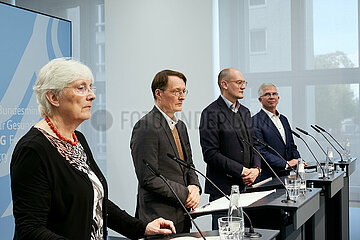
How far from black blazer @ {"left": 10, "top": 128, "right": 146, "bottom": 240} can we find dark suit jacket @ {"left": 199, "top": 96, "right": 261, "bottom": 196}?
1.76 m

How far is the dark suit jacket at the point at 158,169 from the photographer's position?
2.50m

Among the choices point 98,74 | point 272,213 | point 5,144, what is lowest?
point 272,213

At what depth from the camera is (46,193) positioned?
4.93 ft

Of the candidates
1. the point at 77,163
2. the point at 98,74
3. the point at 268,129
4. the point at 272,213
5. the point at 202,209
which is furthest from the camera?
the point at 98,74

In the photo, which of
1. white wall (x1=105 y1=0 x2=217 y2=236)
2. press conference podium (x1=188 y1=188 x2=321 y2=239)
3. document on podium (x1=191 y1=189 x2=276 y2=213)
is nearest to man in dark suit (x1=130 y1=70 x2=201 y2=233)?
document on podium (x1=191 y1=189 x2=276 y2=213)

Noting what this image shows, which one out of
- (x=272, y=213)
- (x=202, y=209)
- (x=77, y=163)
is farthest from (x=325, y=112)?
(x=77, y=163)

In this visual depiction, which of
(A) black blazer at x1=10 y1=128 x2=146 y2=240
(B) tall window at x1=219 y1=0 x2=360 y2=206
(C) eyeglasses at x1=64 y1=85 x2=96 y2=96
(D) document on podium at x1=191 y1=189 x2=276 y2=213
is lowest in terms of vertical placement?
(D) document on podium at x1=191 y1=189 x2=276 y2=213

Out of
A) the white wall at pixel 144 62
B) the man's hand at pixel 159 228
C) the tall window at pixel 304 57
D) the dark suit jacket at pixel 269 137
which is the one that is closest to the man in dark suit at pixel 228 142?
the dark suit jacket at pixel 269 137

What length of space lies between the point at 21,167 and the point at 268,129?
118 inches

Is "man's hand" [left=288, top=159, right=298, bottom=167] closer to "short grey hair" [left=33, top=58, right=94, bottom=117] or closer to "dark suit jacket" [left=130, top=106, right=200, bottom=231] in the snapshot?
"dark suit jacket" [left=130, top=106, right=200, bottom=231]

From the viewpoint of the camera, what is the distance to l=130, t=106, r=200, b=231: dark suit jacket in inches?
98.6

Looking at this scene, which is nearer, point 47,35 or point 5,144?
point 5,144

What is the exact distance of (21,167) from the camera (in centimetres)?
150

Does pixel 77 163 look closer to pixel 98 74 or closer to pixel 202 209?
pixel 202 209
